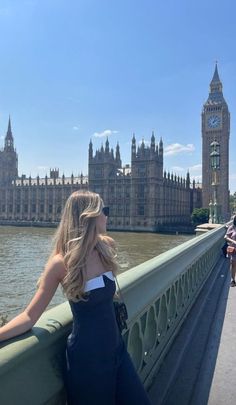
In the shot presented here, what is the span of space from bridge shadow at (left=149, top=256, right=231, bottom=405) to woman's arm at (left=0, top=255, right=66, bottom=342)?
5.21 ft

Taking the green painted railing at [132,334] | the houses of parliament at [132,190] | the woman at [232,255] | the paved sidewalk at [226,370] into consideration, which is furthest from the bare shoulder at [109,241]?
the houses of parliament at [132,190]

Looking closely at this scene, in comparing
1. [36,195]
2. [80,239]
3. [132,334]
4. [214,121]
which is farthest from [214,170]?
[36,195]

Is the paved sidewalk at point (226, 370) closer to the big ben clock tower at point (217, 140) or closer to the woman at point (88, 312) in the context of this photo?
the woman at point (88, 312)

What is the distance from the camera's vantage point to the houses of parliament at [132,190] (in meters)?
90.1

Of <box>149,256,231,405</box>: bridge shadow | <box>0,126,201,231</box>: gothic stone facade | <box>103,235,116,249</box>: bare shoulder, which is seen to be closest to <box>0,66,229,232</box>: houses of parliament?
<box>0,126,201,231</box>: gothic stone facade

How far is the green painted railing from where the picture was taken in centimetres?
160

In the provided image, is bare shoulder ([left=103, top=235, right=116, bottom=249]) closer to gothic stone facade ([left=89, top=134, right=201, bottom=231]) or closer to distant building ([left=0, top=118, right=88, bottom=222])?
gothic stone facade ([left=89, top=134, right=201, bottom=231])

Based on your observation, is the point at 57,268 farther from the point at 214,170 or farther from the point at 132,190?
the point at 132,190

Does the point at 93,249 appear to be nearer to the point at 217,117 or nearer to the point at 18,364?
the point at 18,364

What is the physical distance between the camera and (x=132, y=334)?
2941 millimetres

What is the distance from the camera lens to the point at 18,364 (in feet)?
5.21

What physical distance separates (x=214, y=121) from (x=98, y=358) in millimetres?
102200

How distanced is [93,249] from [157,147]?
9281cm

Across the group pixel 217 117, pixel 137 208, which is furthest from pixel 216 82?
pixel 137 208
